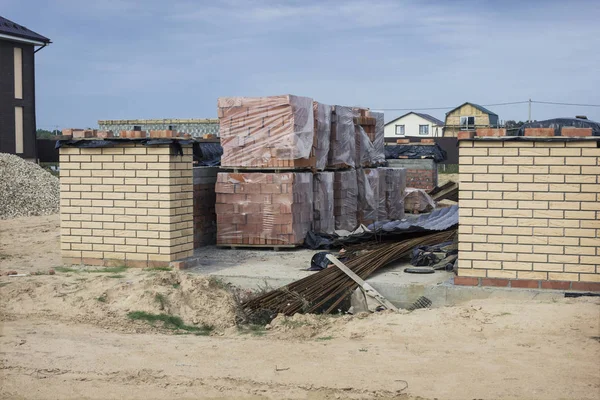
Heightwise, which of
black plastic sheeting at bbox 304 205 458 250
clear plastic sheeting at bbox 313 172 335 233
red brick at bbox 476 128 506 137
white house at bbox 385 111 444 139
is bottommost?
black plastic sheeting at bbox 304 205 458 250

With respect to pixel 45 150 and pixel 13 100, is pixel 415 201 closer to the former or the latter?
pixel 13 100

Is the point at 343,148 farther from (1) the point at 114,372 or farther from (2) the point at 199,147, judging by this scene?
(1) the point at 114,372

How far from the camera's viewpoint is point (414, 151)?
24453mm

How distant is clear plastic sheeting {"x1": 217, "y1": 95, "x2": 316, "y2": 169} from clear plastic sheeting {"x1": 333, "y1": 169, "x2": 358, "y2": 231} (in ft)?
6.05

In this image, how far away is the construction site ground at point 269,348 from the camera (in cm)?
526

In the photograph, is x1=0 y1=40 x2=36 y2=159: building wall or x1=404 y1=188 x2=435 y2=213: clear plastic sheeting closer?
x1=404 y1=188 x2=435 y2=213: clear plastic sheeting

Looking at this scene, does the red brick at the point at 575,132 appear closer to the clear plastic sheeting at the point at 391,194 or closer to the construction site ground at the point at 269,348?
the construction site ground at the point at 269,348

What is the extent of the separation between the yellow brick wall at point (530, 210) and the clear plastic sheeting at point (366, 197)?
6507 millimetres

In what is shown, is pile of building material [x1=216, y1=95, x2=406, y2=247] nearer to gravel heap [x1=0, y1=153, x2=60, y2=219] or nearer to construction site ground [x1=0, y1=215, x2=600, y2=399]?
construction site ground [x1=0, y1=215, x2=600, y2=399]

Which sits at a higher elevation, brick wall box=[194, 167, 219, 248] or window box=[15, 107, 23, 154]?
window box=[15, 107, 23, 154]

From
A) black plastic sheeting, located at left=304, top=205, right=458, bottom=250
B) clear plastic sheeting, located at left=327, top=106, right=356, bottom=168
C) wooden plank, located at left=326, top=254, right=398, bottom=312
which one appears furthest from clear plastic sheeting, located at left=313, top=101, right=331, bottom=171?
wooden plank, located at left=326, top=254, right=398, bottom=312

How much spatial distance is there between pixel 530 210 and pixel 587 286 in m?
1.01

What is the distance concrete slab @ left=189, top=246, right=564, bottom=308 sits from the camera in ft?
26.5

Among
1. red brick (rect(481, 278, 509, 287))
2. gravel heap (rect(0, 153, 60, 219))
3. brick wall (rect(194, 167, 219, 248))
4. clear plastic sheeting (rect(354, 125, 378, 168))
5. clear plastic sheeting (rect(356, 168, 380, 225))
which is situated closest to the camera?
red brick (rect(481, 278, 509, 287))
